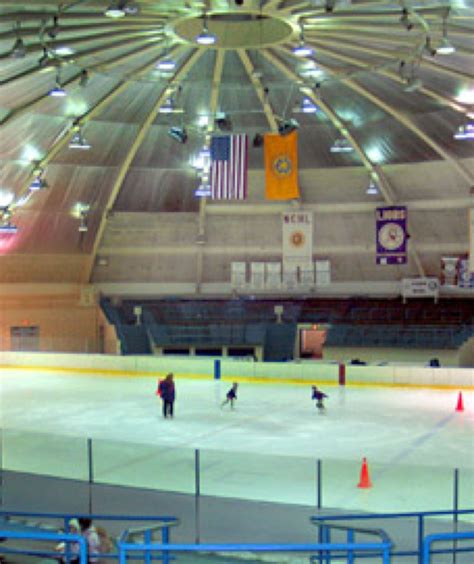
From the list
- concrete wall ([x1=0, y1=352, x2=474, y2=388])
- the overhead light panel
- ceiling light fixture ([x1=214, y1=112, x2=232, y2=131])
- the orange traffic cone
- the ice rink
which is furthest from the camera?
concrete wall ([x1=0, y1=352, x2=474, y2=388])

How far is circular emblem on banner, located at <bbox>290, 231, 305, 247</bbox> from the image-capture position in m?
35.3

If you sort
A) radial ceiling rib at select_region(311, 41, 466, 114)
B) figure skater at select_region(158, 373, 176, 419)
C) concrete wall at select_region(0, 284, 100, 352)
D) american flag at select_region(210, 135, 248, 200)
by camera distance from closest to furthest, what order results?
figure skater at select_region(158, 373, 176, 419) → radial ceiling rib at select_region(311, 41, 466, 114) → american flag at select_region(210, 135, 248, 200) → concrete wall at select_region(0, 284, 100, 352)

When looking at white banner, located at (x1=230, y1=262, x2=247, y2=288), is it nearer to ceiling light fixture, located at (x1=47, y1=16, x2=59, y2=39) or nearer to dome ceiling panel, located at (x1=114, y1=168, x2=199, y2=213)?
dome ceiling panel, located at (x1=114, y1=168, x2=199, y2=213)

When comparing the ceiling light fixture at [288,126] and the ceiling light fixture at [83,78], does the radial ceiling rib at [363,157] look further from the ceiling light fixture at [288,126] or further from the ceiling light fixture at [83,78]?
the ceiling light fixture at [83,78]

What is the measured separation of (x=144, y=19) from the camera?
19047mm

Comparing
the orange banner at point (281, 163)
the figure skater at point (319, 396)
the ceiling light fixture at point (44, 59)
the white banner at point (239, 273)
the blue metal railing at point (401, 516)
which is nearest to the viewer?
the blue metal railing at point (401, 516)

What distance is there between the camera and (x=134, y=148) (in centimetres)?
3164

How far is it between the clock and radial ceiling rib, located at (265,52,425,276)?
1454mm

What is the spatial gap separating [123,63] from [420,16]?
9.59m

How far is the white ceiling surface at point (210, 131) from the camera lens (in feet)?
64.3

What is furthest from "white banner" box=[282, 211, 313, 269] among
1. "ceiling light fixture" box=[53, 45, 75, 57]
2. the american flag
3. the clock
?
"ceiling light fixture" box=[53, 45, 75, 57]

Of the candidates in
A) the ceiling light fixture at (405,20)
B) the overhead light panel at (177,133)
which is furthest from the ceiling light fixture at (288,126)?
the ceiling light fixture at (405,20)

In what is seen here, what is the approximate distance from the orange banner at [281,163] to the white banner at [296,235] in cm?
930

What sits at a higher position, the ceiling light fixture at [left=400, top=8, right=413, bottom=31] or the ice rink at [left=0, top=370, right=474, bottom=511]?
the ceiling light fixture at [left=400, top=8, right=413, bottom=31]
